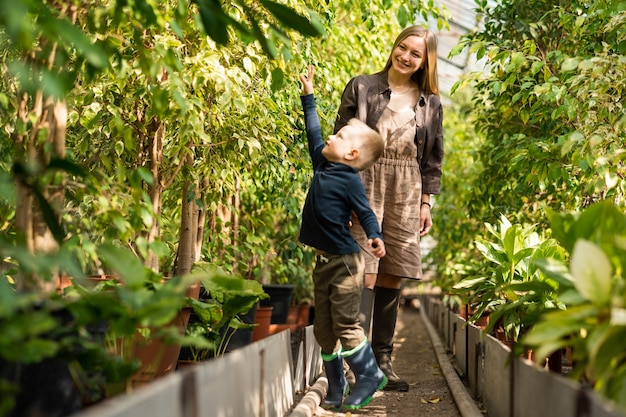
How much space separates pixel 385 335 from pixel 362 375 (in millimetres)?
782

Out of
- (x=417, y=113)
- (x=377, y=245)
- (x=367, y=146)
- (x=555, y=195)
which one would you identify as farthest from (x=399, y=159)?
(x=555, y=195)

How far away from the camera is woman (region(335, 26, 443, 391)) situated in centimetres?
397

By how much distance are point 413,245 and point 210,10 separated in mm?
2190

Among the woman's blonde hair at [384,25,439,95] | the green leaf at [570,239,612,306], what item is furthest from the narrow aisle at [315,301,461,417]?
the green leaf at [570,239,612,306]

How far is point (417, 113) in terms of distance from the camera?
4086 millimetres

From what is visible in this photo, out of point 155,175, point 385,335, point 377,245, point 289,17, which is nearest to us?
point 289,17

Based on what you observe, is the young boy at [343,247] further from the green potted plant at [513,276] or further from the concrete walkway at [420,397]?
the green potted plant at [513,276]

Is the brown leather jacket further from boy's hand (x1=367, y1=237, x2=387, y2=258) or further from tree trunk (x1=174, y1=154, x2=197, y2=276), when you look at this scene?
boy's hand (x1=367, y1=237, x2=387, y2=258)

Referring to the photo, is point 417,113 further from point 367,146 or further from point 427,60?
point 367,146

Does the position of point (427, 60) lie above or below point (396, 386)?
above

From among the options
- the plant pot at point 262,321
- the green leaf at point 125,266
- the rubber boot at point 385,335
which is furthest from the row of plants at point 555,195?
the plant pot at point 262,321

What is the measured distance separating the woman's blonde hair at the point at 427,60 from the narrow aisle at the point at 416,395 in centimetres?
144

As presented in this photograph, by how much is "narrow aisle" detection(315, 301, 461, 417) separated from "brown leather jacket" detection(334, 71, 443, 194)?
3.17ft

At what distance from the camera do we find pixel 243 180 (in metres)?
4.67
